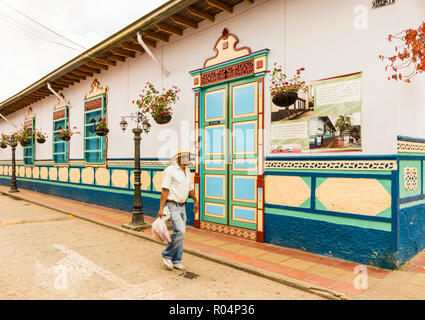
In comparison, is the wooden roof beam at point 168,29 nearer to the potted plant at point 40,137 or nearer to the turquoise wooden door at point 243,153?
the turquoise wooden door at point 243,153

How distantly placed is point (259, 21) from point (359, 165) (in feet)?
11.2

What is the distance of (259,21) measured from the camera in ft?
19.6

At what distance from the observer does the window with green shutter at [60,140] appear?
41.4 ft

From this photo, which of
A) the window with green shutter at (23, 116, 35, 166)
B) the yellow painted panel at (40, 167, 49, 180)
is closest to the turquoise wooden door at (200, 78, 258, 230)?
the yellow painted panel at (40, 167, 49, 180)

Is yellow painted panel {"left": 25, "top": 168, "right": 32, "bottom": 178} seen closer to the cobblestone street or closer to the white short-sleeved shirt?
the cobblestone street

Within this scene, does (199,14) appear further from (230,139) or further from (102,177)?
(102,177)

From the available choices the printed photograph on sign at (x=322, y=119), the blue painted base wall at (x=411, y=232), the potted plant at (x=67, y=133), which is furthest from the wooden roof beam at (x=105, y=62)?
the blue painted base wall at (x=411, y=232)

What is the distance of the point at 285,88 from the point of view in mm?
5277

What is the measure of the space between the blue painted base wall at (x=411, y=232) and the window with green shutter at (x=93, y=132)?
8928 millimetres

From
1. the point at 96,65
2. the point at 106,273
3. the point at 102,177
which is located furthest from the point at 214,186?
the point at 96,65

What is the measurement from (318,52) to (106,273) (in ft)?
15.9
